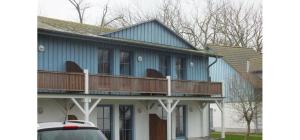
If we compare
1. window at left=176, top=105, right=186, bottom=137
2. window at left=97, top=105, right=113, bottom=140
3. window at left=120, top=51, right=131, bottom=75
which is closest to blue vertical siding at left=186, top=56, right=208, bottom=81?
window at left=176, top=105, right=186, bottom=137

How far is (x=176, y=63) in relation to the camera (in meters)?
18.5

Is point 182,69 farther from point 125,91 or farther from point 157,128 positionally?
point 125,91

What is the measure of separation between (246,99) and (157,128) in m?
4.66

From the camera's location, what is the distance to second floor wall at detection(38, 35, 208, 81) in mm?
13906

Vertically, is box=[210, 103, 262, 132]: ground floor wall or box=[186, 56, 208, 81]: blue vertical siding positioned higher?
box=[186, 56, 208, 81]: blue vertical siding

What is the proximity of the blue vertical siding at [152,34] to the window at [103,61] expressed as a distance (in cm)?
62

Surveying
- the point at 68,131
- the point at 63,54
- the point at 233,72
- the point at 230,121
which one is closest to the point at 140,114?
the point at 63,54

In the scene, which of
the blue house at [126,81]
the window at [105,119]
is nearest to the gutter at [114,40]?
the blue house at [126,81]

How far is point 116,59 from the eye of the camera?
1591 centimetres

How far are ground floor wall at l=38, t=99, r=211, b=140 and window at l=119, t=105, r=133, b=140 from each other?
0.41ft

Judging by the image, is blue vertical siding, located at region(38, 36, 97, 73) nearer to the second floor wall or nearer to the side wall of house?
the second floor wall
